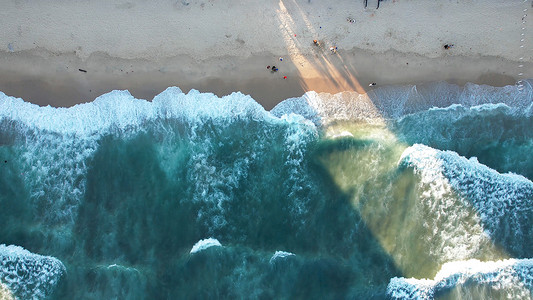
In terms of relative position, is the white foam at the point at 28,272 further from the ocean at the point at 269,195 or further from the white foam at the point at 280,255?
the white foam at the point at 280,255

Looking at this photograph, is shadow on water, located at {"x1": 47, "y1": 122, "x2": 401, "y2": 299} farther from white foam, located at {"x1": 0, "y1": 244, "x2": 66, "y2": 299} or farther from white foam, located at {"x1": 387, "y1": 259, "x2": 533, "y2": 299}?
white foam, located at {"x1": 387, "y1": 259, "x2": 533, "y2": 299}

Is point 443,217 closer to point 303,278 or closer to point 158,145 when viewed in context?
point 303,278

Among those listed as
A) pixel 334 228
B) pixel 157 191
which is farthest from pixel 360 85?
pixel 157 191

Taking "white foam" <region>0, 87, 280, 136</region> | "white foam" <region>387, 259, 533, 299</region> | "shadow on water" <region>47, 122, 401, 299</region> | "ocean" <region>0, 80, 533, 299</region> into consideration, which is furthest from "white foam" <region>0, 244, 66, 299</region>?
"white foam" <region>387, 259, 533, 299</region>

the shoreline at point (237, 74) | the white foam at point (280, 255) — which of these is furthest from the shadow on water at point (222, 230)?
the shoreline at point (237, 74)

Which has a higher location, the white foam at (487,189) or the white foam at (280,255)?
the white foam at (487,189)

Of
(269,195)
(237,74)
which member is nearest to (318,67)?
(237,74)

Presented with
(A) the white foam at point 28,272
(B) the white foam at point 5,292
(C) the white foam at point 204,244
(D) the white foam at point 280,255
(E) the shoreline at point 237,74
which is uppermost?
(E) the shoreline at point 237,74
